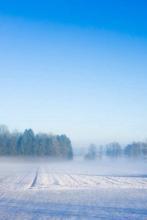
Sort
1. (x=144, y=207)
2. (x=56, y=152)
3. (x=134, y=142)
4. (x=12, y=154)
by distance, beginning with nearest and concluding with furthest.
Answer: (x=144, y=207)
(x=12, y=154)
(x=56, y=152)
(x=134, y=142)

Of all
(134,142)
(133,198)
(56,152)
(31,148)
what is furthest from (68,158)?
(133,198)

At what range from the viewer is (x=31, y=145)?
10856 cm

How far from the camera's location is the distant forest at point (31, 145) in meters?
104

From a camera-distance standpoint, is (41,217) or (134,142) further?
(134,142)

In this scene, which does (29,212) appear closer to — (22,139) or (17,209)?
(17,209)

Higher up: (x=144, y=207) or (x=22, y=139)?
(x=22, y=139)

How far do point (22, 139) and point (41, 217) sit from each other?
94907 mm

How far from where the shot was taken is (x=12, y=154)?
342 ft

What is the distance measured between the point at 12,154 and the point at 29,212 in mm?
91623

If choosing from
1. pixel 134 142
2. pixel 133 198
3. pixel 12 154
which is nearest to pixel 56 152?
pixel 12 154

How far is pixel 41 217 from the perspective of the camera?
1341 cm

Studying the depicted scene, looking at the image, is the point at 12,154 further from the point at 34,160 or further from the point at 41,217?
the point at 41,217

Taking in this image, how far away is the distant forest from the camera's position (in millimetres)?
104188

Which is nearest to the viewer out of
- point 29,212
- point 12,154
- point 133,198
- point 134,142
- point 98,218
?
point 98,218
